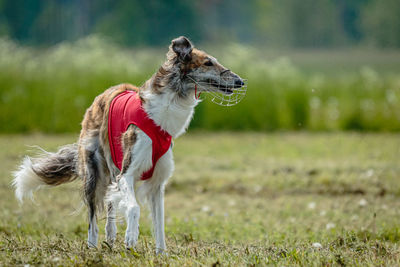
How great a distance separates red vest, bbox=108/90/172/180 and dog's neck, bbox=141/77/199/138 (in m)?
0.05

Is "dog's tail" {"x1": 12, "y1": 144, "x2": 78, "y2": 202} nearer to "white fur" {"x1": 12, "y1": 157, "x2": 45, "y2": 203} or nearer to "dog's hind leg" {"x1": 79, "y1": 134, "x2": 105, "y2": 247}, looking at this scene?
"white fur" {"x1": 12, "y1": 157, "x2": 45, "y2": 203}

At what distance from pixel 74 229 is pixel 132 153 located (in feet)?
6.82

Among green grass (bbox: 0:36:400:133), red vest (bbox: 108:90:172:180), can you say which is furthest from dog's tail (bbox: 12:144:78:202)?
green grass (bbox: 0:36:400:133)

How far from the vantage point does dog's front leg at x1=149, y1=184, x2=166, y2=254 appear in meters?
5.01

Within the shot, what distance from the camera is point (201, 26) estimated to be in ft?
122

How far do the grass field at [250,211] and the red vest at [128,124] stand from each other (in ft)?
2.62

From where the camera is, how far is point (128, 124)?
4.91 meters

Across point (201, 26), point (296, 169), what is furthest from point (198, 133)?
point (201, 26)

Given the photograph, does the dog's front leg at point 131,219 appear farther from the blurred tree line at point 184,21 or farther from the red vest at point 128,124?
the blurred tree line at point 184,21

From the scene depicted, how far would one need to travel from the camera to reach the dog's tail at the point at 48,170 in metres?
5.82

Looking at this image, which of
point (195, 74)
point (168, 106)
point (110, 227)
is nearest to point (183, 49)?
point (195, 74)

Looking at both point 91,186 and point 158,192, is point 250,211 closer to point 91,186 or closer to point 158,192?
point 158,192

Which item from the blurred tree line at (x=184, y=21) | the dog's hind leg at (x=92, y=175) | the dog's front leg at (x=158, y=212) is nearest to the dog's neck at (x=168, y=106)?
the dog's front leg at (x=158, y=212)

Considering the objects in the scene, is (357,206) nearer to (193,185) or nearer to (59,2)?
(193,185)
